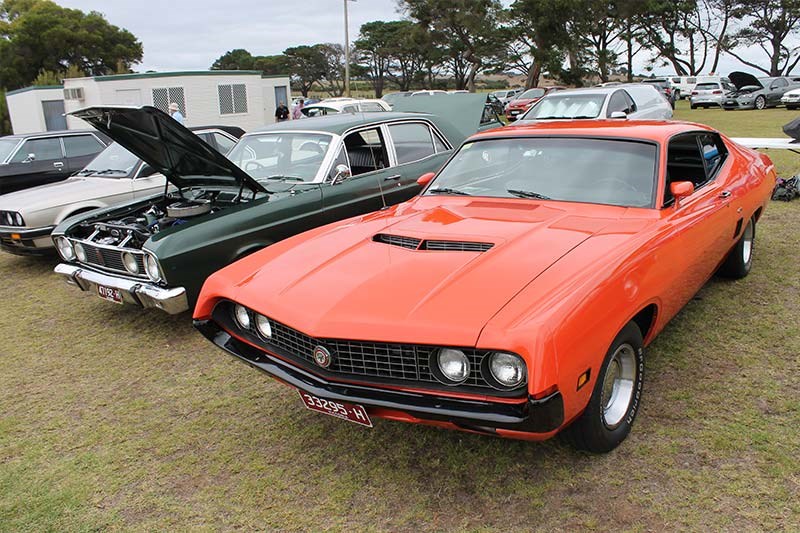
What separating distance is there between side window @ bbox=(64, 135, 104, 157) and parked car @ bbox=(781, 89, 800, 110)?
25.9 meters

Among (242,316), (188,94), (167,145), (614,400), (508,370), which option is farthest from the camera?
(188,94)

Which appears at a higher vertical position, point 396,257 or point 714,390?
point 396,257

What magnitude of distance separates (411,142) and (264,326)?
13.1 ft

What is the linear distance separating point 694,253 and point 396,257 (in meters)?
1.81

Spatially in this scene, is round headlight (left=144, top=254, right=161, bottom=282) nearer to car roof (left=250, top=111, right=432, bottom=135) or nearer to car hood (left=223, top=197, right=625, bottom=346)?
car hood (left=223, top=197, right=625, bottom=346)

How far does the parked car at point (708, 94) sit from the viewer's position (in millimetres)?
28641

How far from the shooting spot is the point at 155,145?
5.02 metres

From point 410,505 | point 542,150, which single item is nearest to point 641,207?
point 542,150

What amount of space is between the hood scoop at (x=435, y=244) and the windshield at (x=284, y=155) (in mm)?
2437

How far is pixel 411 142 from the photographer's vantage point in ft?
21.6

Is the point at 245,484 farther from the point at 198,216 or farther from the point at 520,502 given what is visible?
the point at 198,216

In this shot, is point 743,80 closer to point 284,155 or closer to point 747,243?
point 747,243

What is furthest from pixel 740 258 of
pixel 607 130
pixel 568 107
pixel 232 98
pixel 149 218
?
pixel 232 98

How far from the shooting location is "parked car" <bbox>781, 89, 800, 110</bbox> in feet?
80.8
